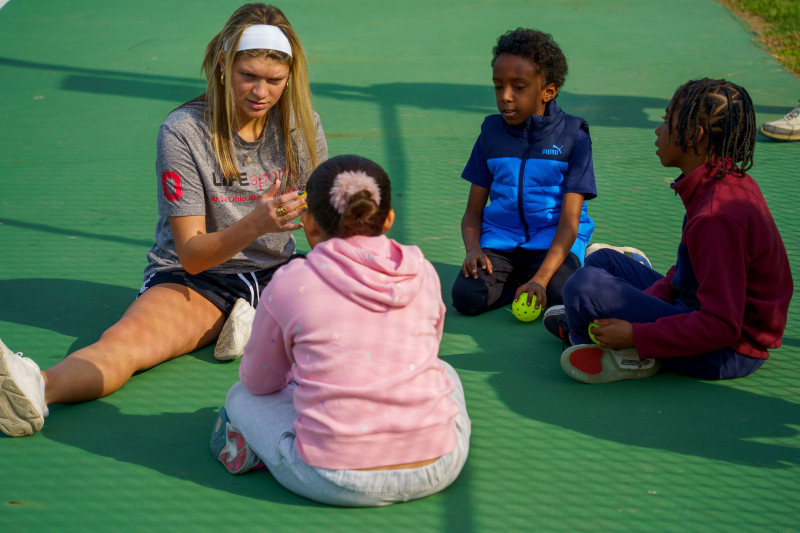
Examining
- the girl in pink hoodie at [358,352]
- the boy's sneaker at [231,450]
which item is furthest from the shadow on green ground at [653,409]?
the boy's sneaker at [231,450]

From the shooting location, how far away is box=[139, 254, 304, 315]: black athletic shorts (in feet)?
9.74

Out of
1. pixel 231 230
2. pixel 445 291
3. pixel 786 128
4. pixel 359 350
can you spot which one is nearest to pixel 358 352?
pixel 359 350

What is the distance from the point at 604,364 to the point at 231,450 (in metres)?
1.23

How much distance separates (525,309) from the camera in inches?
122

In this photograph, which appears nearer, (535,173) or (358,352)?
(358,352)

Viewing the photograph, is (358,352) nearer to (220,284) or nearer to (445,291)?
(220,284)

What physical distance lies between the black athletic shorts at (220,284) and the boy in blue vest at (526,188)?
792mm

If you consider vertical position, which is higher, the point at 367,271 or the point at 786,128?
the point at 367,271

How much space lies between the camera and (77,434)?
247 cm

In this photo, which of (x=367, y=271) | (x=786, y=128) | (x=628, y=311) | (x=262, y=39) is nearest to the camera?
(x=367, y=271)

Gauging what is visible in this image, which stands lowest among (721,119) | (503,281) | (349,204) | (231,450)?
(231,450)

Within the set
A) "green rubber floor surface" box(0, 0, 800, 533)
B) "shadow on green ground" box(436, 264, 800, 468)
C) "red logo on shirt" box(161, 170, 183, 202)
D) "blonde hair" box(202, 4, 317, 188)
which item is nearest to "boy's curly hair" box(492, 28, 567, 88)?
"blonde hair" box(202, 4, 317, 188)

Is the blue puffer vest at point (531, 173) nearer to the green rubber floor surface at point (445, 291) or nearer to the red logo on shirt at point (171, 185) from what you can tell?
the green rubber floor surface at point (445, 291)

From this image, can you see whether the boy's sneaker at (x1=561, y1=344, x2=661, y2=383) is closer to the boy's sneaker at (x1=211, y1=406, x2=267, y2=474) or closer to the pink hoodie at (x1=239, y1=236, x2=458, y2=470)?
the pink hoodie at (x1=239, y1=236, x2=458, y2=470)
